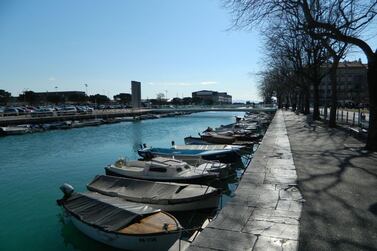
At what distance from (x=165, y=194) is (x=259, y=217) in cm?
658

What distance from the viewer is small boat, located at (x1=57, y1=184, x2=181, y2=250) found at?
10.2 m

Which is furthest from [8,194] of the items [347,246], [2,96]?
[2,96]

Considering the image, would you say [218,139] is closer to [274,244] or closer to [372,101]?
[372,101]

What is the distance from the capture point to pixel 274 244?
20.8 ft

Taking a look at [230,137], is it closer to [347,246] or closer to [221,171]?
[221,171]

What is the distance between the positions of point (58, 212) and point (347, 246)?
12.9 m

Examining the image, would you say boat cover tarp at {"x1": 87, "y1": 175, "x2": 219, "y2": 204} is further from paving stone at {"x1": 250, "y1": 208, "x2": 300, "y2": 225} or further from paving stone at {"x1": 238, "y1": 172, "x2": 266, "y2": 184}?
paving stone at {"x1": 250, "y1": 208, "x2": 300, "y2": 225}

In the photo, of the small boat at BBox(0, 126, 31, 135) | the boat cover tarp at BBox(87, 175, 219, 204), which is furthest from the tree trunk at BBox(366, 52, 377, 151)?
the small boat at BBox(0, 126, 31, 135)

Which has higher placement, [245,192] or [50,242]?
[245,192]

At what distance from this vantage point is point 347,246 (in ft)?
20.1

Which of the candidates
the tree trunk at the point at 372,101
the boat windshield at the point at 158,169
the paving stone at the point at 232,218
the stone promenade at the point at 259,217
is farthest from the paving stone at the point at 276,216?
the tree trunk at the point at 372,101

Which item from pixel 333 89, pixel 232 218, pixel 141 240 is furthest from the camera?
pixel 333 89

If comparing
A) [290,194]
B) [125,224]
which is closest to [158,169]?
[125,224]

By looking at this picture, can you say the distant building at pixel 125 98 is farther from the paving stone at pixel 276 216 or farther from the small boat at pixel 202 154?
the paving stone at pixel 276 216
